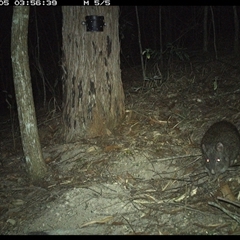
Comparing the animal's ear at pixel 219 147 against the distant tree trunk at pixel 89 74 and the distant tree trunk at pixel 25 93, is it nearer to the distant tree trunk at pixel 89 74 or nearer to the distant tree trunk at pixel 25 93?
the distant tree trunk at pixel 89 74

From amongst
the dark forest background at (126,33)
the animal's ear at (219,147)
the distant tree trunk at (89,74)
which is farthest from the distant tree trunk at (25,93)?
the dark forest background at (126,33)

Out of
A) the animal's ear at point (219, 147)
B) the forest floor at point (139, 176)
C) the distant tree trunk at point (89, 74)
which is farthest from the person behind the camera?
the distant tree trunk at point (89, 74)

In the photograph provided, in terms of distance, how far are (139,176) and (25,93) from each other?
2.19 m

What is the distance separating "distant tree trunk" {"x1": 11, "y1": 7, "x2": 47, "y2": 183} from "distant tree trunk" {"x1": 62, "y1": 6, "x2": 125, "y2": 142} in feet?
3.53

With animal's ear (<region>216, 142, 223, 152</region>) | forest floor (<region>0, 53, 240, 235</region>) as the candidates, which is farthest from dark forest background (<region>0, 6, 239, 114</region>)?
animal's ear (<region>216, 142, 223, 152</region>)

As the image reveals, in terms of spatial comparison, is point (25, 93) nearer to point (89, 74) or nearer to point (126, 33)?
point (89, 74)

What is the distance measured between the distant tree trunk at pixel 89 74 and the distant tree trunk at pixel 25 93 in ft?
3.53

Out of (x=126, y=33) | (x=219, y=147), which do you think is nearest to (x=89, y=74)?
(x=219, y=147)

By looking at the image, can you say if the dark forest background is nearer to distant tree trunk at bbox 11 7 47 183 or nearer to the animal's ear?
distant tree trunk at bbox 11 7 47 183

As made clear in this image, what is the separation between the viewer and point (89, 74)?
6719mm

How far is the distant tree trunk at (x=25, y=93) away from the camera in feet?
18.3

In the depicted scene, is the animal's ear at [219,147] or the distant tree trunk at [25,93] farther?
the animal's ear at [219,147]

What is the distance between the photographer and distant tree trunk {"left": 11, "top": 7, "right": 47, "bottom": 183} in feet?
18.3

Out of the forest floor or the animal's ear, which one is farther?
the animal's ear
